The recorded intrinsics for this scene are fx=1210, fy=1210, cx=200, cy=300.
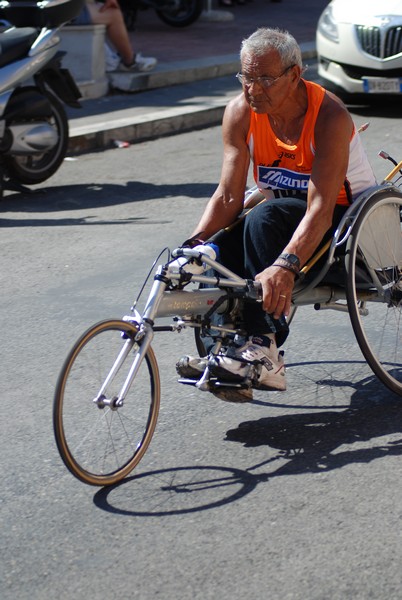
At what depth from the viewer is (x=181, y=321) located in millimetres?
4207

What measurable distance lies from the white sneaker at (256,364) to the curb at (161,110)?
6.15 m

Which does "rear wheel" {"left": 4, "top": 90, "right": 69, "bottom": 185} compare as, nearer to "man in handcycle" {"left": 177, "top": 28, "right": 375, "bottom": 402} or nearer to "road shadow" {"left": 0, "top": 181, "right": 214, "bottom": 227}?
"road shadow" {"left": 0, "top": 181, "right": 214, "bottom": 227}

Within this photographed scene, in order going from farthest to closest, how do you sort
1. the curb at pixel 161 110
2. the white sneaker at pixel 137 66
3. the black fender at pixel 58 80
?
the white sneaker at pixel 137 66, the curb at pixel 161 110, the black fender at pixel 58 80

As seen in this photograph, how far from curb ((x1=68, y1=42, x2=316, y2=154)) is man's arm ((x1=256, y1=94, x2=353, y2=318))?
606 cm

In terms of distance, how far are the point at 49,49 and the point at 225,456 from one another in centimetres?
520

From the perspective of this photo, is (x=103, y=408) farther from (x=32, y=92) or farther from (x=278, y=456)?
(x=32, y=92)

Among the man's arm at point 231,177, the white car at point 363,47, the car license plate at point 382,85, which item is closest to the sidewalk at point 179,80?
the white car at point 363,47

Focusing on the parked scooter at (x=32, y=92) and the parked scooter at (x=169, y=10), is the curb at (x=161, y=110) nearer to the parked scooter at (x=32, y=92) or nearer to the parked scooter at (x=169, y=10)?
the parked scooter at (x=32, y=92)

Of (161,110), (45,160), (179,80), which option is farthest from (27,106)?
(179,80)

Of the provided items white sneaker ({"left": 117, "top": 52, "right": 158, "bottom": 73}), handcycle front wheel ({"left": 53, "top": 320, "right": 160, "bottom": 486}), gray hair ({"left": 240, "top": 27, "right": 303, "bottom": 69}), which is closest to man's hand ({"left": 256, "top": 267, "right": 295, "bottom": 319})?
handcycle front wheel ({"left": 53, "top": 320, "right": 160, "bottom": 486})

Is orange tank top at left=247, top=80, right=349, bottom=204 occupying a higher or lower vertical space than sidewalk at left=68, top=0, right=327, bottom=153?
higher

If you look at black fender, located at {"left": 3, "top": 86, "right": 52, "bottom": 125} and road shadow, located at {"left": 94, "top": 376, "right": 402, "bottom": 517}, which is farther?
black fender, located at {"left": 3, "top": 86, "right": 52, "bottom": 125}

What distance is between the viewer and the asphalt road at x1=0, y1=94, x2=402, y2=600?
132 inches

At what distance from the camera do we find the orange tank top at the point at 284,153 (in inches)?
174
